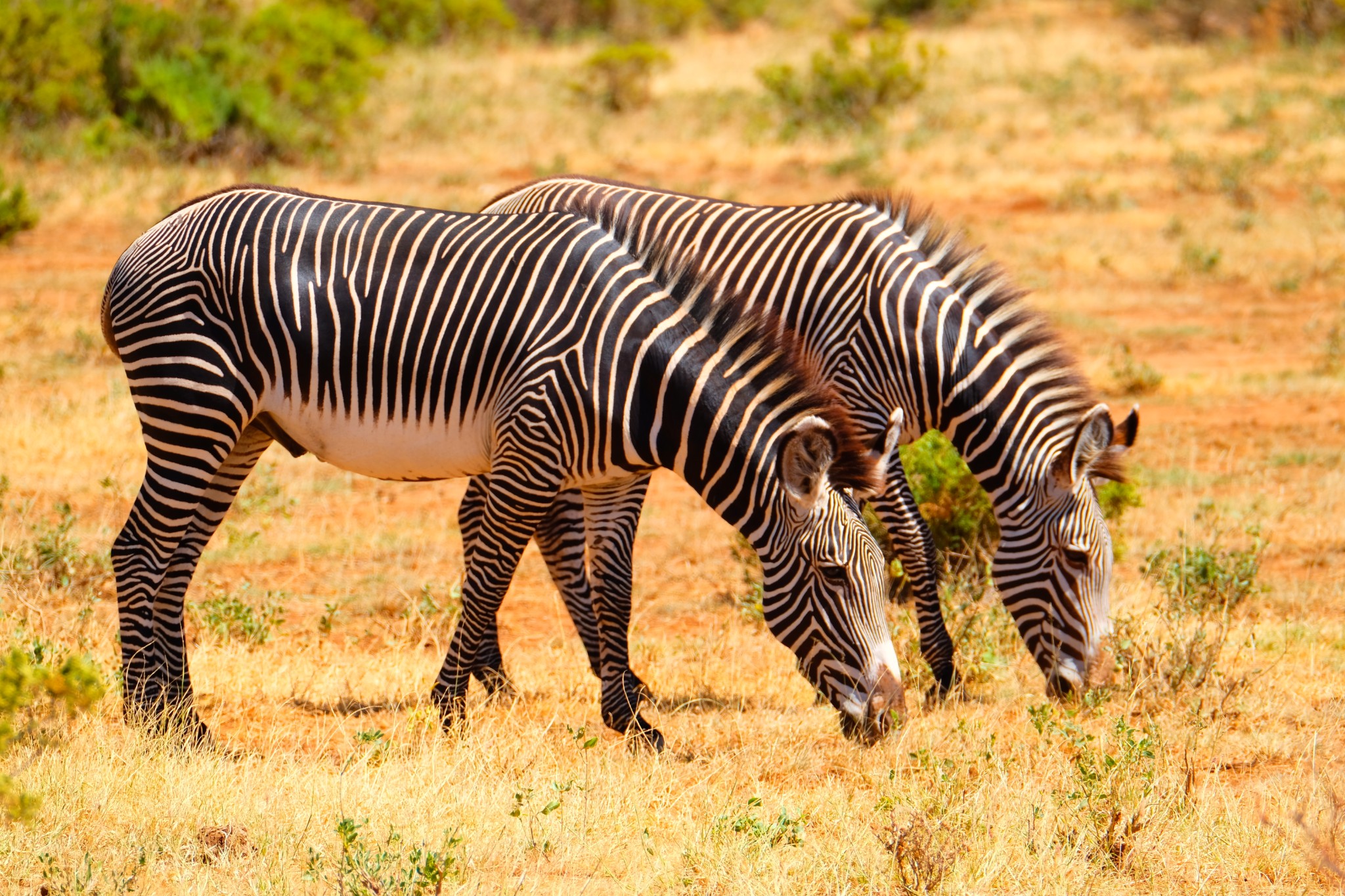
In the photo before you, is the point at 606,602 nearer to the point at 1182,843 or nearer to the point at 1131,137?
the point at 1182,843

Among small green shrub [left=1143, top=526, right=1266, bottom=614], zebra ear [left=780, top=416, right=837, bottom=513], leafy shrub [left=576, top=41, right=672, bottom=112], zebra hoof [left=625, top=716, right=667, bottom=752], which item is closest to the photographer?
zebra ear [left=780, top=416, right=837, bottom=513]

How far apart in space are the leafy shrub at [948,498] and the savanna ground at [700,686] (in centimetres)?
56

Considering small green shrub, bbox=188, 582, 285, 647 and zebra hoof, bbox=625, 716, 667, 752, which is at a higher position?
zebra hoof, bbox=625, 716, 667, 752

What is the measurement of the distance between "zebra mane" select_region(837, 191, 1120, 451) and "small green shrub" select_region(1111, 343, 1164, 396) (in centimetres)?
599

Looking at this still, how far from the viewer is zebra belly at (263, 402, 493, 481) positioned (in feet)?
18.9

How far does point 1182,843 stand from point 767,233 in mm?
3645

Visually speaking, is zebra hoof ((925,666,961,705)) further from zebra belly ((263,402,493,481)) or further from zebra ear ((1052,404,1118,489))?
zebra belly ((263,402,493,481))

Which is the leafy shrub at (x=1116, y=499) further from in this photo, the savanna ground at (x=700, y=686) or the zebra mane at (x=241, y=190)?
the zebra mane at (x=241, y=190)

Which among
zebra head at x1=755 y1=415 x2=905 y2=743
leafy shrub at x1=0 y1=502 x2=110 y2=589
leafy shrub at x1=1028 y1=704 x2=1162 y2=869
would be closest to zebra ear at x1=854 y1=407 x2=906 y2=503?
zebra head at x1=755 y1=415 x2=905 y2=743

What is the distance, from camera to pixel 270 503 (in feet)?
30.8

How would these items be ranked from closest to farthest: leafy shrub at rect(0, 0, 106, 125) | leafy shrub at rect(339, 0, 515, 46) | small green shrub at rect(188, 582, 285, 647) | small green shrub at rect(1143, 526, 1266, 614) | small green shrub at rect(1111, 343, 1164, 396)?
small green shrub at rect(188, 582, 285, 647) < small green shrub at rect(1143, 526, 1266, 614) < small green shrub at rect(1111, 343, 1164, 396) < leafy shrub at rect(0, 0, 106, 125) < leafy shrub at rect(339, 0, 515, 46)

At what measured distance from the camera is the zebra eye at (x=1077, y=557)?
5.97m

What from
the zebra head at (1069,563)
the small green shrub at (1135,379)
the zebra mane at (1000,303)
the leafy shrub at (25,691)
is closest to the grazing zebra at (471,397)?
the zebra head at (1069,563)

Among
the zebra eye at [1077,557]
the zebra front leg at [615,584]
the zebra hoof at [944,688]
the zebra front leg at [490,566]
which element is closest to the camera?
the zebra front leg at [490,566]
